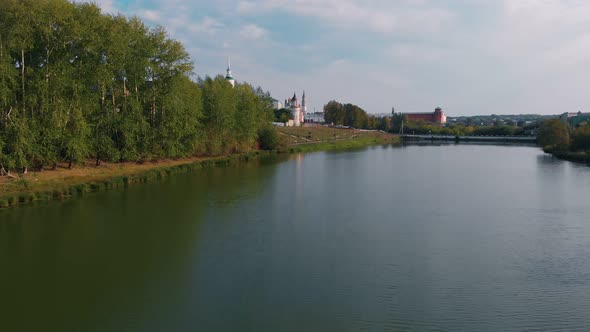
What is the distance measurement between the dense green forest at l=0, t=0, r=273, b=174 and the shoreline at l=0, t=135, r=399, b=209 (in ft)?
1.99

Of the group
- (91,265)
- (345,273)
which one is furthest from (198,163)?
(345,273)

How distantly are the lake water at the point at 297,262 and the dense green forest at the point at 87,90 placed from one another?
3344 mm

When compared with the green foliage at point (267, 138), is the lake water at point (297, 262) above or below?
below

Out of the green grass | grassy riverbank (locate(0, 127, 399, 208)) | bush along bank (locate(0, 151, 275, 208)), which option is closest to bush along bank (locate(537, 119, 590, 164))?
the green grass

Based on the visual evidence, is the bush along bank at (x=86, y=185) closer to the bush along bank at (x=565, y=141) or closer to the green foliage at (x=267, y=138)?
the green foliage at (x=267, y=138)

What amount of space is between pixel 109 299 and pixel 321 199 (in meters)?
11.1

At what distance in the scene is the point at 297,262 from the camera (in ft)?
34.0

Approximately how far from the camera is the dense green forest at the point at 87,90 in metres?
17.2

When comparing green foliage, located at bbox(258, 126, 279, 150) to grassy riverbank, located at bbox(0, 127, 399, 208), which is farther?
green foliage, located at bbox(258, 126, 279, 150)

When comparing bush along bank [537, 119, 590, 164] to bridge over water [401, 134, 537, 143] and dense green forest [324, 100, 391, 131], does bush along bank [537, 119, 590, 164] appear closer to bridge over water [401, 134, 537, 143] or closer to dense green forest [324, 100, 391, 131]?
bridge over water [401, 134, 537, 143]

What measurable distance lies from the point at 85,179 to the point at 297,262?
13.7 meters

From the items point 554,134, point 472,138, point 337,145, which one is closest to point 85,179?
point 337,145

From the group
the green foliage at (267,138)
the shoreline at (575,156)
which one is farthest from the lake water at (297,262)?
the green foliage at (267,138)

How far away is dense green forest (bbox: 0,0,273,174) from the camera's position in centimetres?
1716
